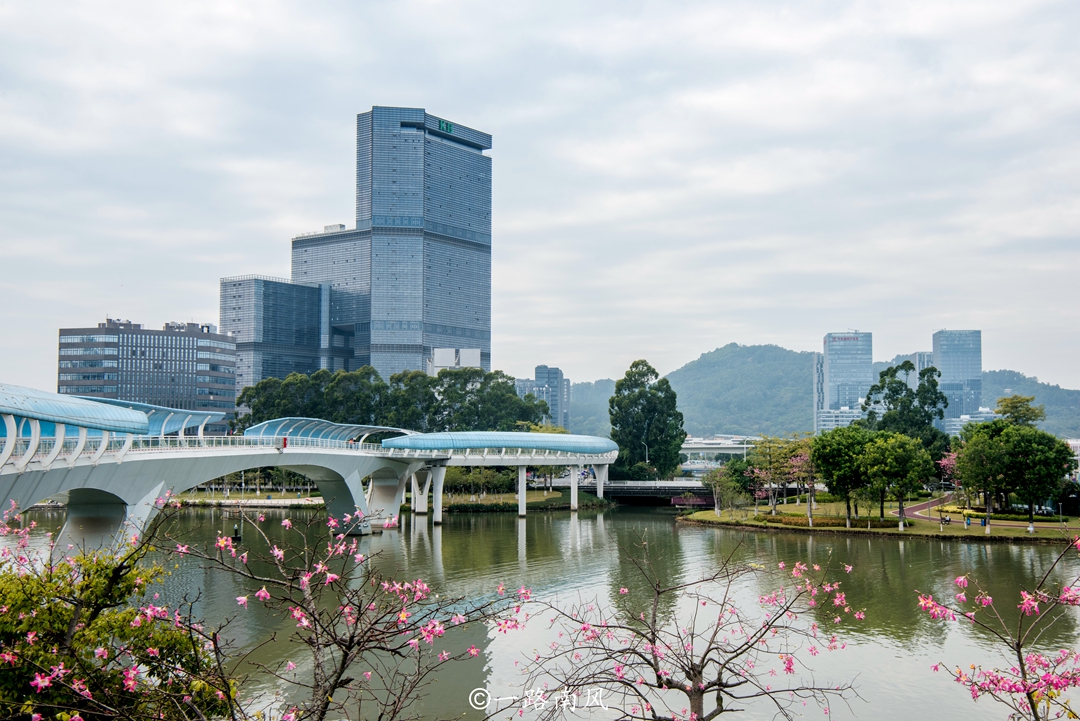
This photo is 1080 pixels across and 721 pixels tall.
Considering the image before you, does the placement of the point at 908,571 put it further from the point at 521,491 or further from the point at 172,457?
the point at 521,491

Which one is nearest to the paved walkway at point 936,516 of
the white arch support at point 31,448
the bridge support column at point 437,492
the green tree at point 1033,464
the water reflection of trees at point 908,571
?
the green tree at point 1033,464

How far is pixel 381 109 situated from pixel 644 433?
11371 centimetres

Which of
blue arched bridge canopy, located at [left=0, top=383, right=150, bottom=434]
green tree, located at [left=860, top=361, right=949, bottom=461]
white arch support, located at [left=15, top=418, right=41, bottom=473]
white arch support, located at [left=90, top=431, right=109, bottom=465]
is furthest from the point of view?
green tree, located at [left=860, top=361, right=949, bottom=461]

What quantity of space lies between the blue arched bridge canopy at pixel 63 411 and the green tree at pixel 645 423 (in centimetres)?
5711

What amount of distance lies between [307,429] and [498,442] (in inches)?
731

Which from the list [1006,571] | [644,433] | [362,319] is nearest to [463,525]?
[644,433]

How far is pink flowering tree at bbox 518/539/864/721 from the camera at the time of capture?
1229 centimetres

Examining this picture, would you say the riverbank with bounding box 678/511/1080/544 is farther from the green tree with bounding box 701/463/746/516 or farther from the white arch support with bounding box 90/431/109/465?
the white arch support with bounding box 90/431/109/465

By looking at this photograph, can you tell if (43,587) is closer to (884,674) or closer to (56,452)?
(56,452)

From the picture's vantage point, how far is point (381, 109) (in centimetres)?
16875

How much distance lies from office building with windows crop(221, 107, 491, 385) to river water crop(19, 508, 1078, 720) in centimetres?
10555

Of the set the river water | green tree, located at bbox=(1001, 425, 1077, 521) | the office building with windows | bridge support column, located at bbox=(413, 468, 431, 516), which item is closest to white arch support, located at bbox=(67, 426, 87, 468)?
the river water

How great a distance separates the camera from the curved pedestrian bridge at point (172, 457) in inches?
888

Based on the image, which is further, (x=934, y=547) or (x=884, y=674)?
(x=934, y=547)
